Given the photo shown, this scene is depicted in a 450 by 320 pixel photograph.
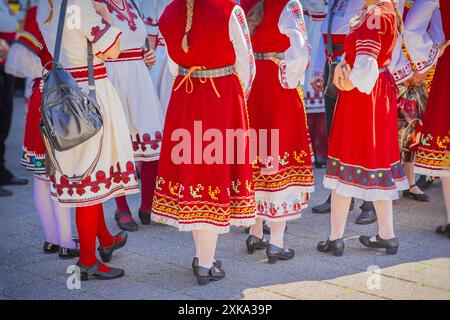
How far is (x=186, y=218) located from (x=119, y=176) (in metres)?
0.49

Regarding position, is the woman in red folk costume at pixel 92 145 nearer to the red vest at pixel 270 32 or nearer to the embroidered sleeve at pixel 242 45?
the embroidered sleeve at pixel 242 45

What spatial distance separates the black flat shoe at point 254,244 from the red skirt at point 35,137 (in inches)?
52.9

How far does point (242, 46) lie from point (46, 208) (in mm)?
1733

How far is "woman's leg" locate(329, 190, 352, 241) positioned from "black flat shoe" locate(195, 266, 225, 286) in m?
0.83

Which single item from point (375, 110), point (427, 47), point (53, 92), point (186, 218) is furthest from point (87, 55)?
point (427, 47)

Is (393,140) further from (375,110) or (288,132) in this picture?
(288,132)

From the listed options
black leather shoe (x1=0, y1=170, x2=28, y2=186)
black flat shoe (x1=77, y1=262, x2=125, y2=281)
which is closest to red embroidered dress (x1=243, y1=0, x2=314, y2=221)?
black flat shoe (x1=77, y1=262, x2=125, y2=281)

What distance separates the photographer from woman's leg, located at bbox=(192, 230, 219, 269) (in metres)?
4.07

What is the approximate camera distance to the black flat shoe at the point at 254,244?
4648mm

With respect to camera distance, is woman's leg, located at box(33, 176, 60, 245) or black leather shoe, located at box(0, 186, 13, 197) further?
Result: black leather shoe, located at box(0, 186, 13, 197)

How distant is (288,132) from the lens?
439 cm

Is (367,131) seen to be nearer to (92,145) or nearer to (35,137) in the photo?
(92,145)

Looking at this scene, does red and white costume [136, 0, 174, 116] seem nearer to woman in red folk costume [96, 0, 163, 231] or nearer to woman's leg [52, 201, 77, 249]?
woman in red folk costume [96, 0, 163, 231]

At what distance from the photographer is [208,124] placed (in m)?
3.97
